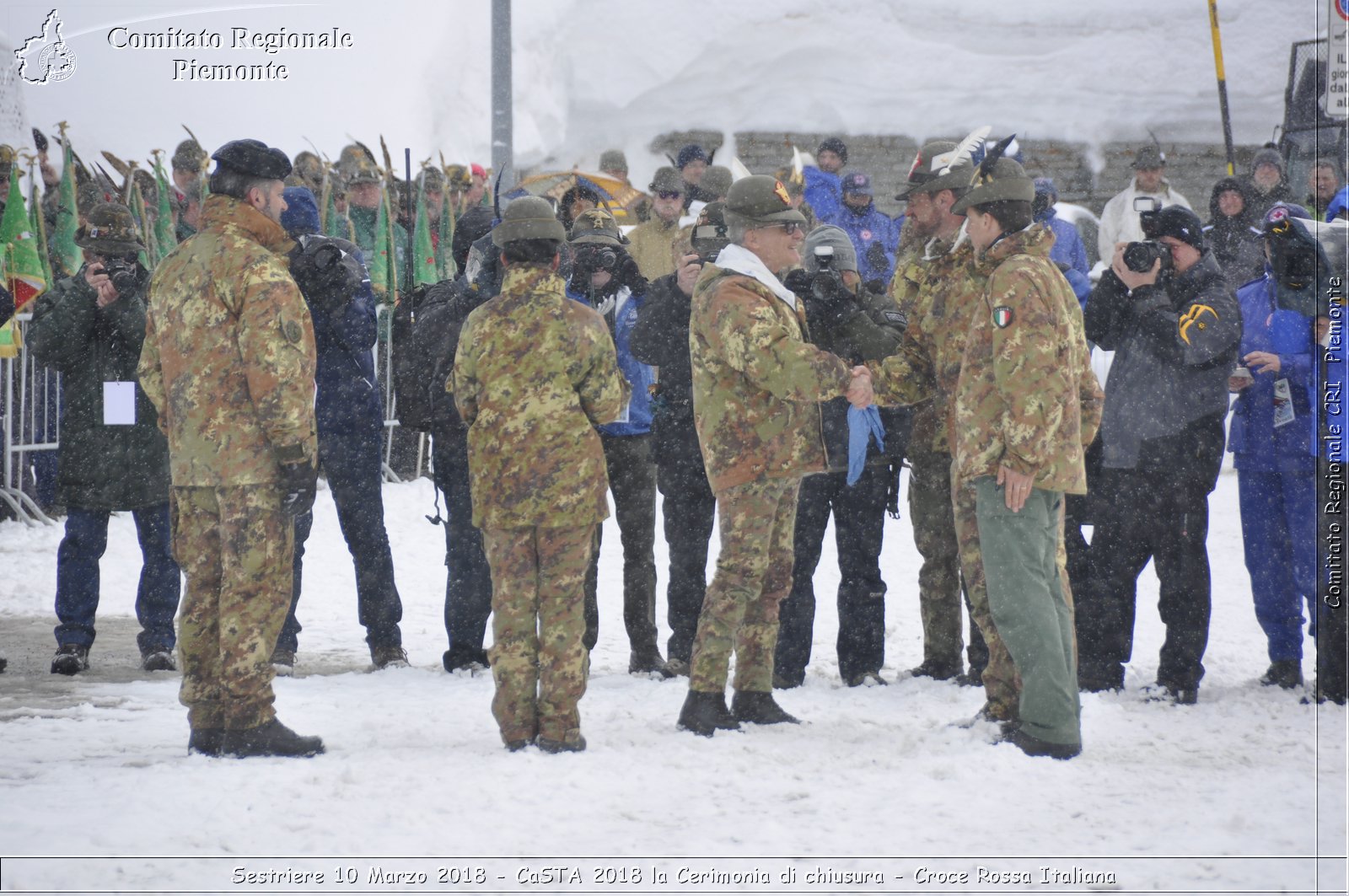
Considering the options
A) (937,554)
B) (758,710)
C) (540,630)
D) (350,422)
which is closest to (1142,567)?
(937,554)

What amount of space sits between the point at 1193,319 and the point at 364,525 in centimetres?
368

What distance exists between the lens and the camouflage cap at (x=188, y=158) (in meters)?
9.84

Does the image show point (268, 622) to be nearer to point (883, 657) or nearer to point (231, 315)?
point (231, 315)

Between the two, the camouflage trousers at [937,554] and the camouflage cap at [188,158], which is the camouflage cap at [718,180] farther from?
the camouflage cap at [188,158]

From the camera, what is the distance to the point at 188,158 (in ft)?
32.3

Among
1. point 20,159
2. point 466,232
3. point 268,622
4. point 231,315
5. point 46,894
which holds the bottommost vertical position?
point 46,894

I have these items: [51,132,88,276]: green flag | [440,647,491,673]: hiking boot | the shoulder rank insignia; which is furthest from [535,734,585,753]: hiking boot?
[51,132,88,276]: green flag

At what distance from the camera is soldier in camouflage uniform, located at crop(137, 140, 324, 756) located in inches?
169

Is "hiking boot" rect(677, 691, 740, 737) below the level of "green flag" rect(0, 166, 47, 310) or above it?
below

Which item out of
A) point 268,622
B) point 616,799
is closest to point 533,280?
point 268,622

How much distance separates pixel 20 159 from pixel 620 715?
→ 6.91 m

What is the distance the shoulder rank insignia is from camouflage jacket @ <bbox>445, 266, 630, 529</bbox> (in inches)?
97.6

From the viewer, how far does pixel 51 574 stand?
25.8 feet

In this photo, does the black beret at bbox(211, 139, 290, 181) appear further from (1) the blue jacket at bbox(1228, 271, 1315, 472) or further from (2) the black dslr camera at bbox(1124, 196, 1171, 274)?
(1) the blue jacket at bbox(1228, 271, 1315, 472)
